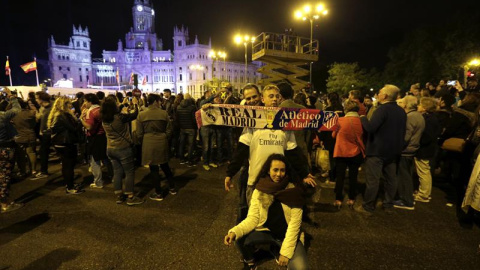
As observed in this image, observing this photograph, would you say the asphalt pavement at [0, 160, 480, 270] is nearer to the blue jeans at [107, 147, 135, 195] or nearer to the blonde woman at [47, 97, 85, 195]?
the blue jeans at [107, 147, 135, 195]

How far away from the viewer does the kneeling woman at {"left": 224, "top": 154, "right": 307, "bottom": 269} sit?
2713 millimetres

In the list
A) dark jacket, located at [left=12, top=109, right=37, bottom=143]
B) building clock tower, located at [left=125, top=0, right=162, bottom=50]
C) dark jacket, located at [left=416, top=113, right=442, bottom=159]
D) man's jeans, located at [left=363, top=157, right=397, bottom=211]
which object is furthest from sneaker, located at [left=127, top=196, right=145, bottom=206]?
building clock tower, located at [left=125, top=0, right=162, bottom=50]

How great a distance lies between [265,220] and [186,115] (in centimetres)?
589

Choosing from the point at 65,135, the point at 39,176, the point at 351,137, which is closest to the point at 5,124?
the point at 65,135

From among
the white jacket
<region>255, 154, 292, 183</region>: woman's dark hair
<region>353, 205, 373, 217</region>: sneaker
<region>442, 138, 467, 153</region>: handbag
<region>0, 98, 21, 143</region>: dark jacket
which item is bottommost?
<region>353, 205, 373, 217</region>: sneaker

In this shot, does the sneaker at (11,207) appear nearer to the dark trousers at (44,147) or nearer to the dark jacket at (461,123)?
the dark trousers at (44,147)

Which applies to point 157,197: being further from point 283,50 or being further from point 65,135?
point 283,50

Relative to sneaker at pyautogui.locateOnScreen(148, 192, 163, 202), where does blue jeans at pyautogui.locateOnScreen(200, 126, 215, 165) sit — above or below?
above

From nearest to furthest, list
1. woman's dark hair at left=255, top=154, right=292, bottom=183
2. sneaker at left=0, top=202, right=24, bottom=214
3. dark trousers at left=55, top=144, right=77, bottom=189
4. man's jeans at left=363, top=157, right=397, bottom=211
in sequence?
woman's dark hair at left=255, top=154, right=292, bottom=183, man's jeans at left=363, top=157, right=397, bottom=211, sneaker at left=0, top=202, right=24, bottom=214, dark trousers at left=55, top=144, right=77, bottom=189

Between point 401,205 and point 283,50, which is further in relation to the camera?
point 283,50

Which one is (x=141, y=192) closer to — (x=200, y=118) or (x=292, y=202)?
(x=200, y=118)

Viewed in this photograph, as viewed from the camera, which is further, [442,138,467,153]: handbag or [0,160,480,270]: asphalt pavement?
[442,138,467,153]: handbag

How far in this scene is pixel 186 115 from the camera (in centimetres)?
820

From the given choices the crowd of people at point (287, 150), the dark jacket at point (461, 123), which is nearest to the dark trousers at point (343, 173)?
the crowd of people at point (287, 150)
